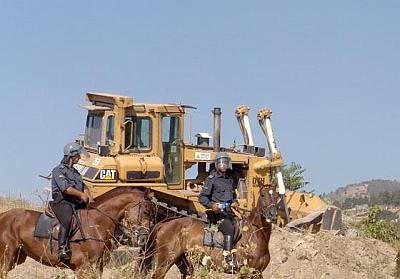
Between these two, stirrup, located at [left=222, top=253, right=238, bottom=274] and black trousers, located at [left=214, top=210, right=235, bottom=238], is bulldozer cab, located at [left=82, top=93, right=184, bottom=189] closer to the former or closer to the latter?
black trousers, located at [left=214, top=210, right=235, bottom=238]

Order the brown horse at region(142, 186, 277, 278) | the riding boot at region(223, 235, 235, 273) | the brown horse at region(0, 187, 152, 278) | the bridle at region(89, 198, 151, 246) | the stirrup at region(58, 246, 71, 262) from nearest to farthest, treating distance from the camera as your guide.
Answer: the riding boot at region(223, 235, 235, 273) < the stirrup at region(58, 246, 71, 262) < the brown horse at region(0, 187, 152, 278) < the bridle at region(89, 198, 151, 246) < the brown horse at region(142, 186, 277, 278)

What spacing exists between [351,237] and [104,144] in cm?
618

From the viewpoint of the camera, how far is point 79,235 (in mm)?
12773

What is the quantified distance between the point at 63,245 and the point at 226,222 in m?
2.50

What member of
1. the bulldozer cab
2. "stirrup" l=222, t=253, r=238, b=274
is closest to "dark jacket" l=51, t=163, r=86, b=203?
"stirrup" l=222, t=253, r=238, b=274

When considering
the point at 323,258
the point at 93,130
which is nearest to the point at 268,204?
the point at 323,258

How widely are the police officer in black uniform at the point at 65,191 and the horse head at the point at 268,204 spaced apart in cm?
273

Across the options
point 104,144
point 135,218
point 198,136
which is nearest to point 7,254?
point 135,218

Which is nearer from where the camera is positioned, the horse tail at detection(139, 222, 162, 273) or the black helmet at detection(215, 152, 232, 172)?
the black helmet at detection(215, 152, 232, 172)

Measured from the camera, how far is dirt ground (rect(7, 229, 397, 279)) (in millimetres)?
17406

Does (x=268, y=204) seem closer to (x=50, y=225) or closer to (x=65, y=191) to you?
(x=65, y=191)

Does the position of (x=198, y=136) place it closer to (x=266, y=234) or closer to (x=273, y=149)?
(x=273, y=149)

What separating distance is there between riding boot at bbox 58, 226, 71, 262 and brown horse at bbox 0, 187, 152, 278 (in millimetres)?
98

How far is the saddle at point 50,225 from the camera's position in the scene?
12742 millimetres
